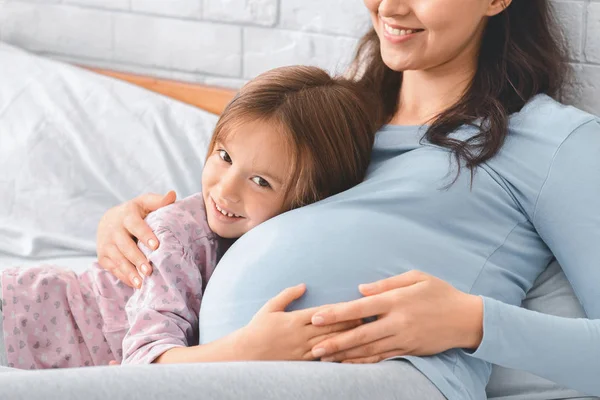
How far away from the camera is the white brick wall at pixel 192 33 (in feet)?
6.12

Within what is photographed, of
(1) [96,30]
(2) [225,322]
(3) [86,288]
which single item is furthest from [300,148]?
(1) [96,30]

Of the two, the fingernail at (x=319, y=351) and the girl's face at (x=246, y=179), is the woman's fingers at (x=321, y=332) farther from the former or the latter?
the girl's face at (x=246, y=179)

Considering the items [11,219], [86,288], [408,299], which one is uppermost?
[408,299]

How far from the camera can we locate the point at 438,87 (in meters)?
1.43

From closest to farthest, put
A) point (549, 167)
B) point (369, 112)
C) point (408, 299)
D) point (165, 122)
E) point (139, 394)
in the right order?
point (139, 394) < point (408, 299) < point (549, 167) < point (369, 112) < point (165, 122)

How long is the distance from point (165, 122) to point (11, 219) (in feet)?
1.12

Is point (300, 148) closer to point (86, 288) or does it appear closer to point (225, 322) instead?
point (225, 322)

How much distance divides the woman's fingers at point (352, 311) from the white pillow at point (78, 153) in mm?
690

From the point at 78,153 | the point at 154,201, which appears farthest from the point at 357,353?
the point at 78,153

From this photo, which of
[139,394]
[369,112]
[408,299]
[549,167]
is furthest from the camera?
[369,112]

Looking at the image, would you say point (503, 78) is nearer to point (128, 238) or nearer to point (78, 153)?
point (128, 238)

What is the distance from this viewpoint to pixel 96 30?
2.15 m

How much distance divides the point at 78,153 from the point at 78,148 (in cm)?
1

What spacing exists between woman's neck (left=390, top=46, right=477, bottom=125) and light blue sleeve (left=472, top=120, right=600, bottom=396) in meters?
0.22
